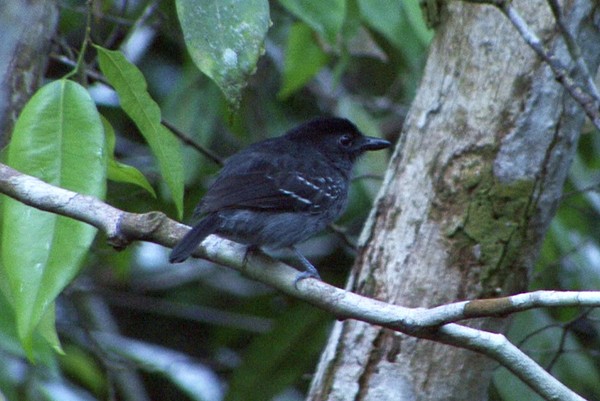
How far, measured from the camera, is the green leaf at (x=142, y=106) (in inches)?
116

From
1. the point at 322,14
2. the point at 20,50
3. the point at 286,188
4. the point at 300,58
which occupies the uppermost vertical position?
the point at 300,58

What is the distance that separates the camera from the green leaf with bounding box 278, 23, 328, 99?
4652 millimetres

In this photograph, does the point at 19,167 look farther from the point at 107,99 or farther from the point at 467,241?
the point at 107,99

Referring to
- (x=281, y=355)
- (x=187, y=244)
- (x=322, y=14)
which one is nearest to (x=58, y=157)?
(x=187, y=244)

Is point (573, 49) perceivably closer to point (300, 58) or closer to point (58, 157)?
point (300, 58)

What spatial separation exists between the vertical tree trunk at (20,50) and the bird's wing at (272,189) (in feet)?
2.49

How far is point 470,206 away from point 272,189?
2.54ft

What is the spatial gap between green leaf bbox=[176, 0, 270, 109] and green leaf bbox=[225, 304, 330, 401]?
8.87 ft

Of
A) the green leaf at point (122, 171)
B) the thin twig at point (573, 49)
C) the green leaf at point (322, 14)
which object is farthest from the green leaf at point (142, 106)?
the thin twig at point (573, 49)

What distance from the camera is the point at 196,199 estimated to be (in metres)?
5.65

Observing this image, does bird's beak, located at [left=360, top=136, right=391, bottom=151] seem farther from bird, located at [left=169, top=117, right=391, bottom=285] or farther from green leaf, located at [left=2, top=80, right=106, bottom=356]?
green leaf, located at [left=2, top=80, right=106, bottom=356]

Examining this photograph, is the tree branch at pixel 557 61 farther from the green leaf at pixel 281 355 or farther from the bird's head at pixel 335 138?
the green leaf at pixel 281 355

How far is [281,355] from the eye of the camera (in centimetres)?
519

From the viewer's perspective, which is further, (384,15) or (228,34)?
(384,15)
